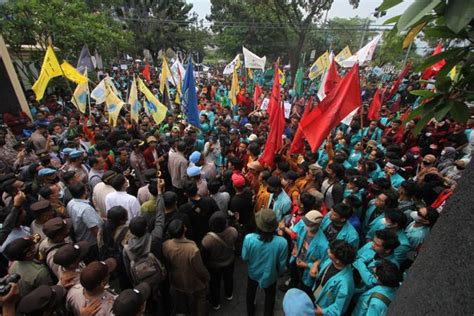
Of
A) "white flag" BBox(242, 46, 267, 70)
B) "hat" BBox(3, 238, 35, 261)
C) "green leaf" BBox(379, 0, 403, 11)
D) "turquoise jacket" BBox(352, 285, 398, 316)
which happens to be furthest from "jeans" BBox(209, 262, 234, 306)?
"white flag" BBox(242, 46, 267, 70)

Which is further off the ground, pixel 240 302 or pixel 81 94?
pixel 81 94

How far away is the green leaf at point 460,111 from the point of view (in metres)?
1.26

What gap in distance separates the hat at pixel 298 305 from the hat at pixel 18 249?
2.44m

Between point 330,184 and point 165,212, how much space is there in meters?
2.62

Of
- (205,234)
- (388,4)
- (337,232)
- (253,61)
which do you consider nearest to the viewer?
(388,4)

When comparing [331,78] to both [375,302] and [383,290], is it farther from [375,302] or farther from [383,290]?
[375,302]

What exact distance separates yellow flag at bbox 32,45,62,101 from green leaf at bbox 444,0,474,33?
8312 mm

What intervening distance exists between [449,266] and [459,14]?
735 mm

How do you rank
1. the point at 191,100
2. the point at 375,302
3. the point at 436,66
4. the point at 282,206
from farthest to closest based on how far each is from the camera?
1. the point at 191,100
2. the point at 436,66
3. the point at 282,206
4. the point at 375,302

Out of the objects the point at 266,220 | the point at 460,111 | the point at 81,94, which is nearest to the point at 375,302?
the point at 266,220

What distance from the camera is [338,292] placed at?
2566 mm

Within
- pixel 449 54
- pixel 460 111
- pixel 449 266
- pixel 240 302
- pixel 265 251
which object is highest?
pixel 449 54

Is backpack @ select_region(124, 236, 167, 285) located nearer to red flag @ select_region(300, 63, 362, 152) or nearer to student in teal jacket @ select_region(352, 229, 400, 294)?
student in teal jacket @ select_region(352, 229, 400, 294)

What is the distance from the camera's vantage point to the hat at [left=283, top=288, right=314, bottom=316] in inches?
68.3
